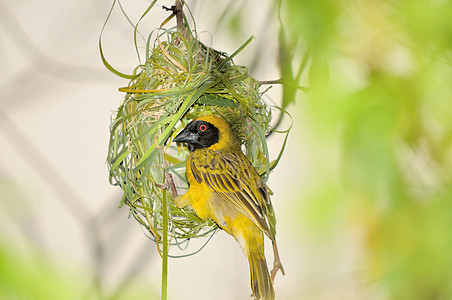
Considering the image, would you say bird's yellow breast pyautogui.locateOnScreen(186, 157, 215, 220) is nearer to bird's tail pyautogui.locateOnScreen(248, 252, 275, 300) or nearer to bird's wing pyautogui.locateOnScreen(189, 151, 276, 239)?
bird's wing pyautogui.locateOnScreen(189, 151, 276, 239)

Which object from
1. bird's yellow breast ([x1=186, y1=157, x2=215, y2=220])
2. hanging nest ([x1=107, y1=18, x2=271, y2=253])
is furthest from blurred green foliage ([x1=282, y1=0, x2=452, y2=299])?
bird's yellow breast ([x1=186, y1=157, x2=215, y2=220])

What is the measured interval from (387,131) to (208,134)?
101 centimetres

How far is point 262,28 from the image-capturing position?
5.04 ft

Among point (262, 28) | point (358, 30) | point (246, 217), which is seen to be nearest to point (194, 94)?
point (246, 217)

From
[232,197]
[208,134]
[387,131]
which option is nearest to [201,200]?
[232,197]

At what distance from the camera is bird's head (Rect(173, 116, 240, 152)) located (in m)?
1.30

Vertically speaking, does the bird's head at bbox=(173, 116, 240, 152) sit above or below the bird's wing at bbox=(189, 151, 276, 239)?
above

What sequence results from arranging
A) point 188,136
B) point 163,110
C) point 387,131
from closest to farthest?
point 387,131, point 163,110, point 188,136

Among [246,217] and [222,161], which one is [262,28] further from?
[246,217]

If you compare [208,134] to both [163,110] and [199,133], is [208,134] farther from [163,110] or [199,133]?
[163,110]

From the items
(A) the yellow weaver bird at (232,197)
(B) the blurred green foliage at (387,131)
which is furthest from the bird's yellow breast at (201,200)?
(B) the blurred green foliage at (387,131)

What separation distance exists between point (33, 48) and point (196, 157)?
2.78 feet

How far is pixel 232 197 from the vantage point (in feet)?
4.01

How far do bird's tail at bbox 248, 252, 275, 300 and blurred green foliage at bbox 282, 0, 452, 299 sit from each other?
2.62ft
